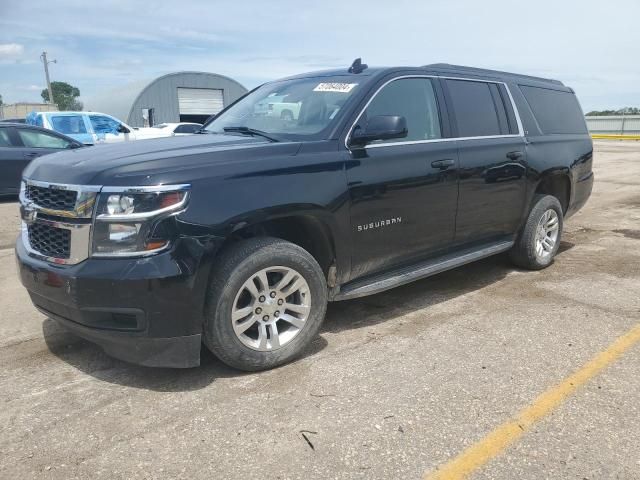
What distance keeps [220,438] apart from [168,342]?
61 centimetres

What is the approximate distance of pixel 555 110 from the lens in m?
5.75

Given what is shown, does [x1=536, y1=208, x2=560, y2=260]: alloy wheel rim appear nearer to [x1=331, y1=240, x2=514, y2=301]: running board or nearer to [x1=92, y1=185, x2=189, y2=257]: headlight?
[x1=331, y1=240, x2=514, y2=301]: running board

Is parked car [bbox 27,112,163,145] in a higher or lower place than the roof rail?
lower

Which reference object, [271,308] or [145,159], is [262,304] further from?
[145,159]

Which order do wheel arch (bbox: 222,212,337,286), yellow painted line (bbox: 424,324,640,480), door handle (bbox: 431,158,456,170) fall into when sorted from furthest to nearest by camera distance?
door handle (bbox: 431,158,456,170)
wheel arch (bbox: 222,212,337,286)
yellow painted line (bbox: 424,324,640,480)

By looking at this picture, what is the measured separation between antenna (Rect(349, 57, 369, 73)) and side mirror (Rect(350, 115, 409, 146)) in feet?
2.53

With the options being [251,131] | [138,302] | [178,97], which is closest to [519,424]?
[138,302]

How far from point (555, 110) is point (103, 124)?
11.8 m

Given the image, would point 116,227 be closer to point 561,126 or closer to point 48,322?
point 48,322

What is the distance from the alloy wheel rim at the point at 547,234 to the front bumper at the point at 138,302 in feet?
12.3

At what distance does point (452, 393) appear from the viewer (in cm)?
309

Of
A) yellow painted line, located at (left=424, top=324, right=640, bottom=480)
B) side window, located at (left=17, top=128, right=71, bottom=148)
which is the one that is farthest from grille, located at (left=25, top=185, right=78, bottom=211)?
side window, located at (left=17, top=128, right=71, bottom=148)

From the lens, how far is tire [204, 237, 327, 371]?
10.2 ft

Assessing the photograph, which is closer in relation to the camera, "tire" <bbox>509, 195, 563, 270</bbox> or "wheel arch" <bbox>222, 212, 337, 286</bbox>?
"wheel arch" <bbox>222, 212, 337, 286</bbox>
